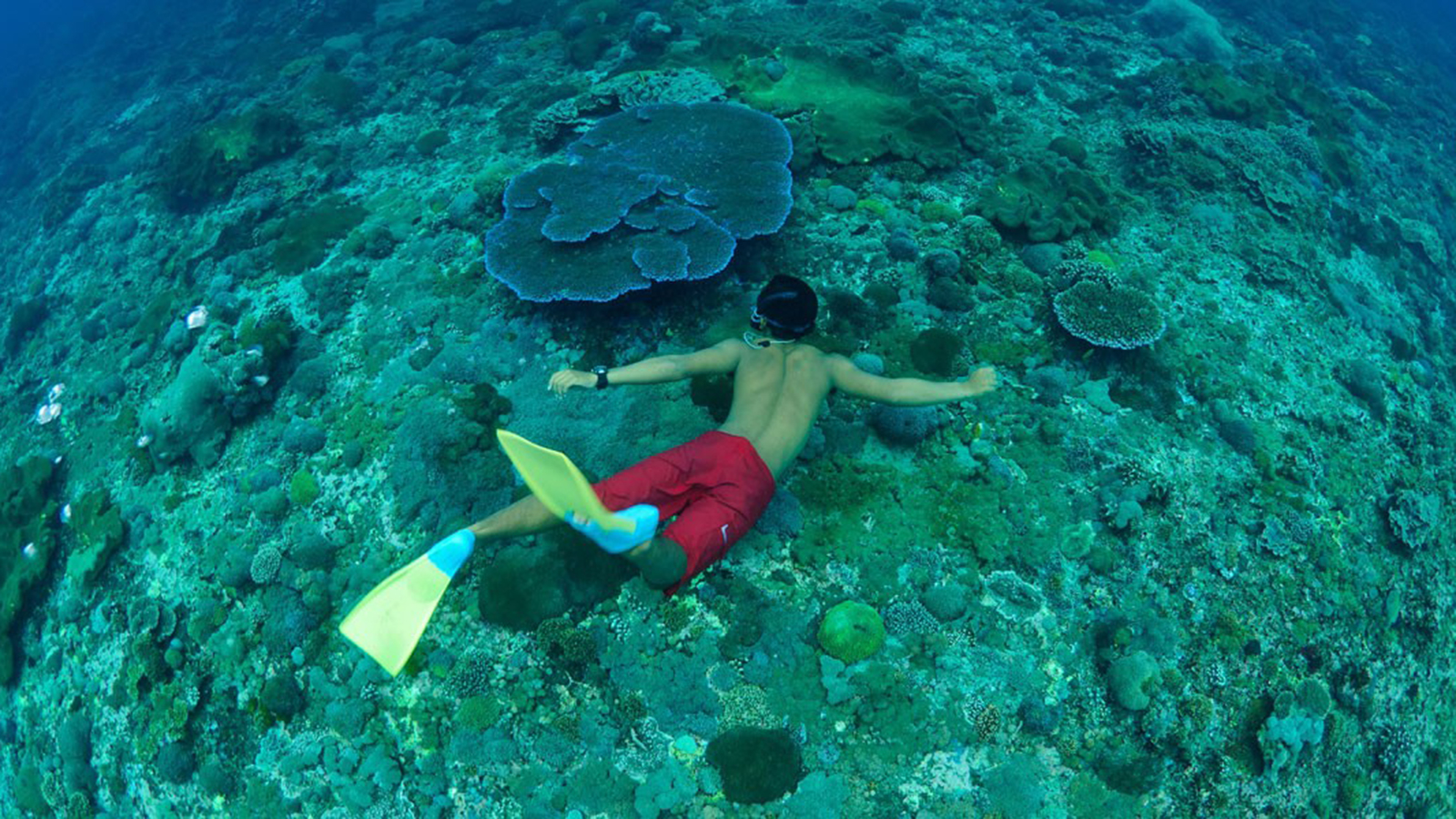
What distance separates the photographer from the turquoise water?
192 inches

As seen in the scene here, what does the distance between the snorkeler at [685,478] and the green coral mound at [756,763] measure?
113 centimetres

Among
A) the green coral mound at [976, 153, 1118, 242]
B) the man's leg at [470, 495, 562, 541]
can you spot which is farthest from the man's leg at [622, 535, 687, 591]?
the green coral mound at [976, 153, 1118, 242]

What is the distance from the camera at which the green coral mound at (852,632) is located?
16.1ft

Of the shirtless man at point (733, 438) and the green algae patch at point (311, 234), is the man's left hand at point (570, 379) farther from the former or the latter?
the green algae patch at point (311, 234)

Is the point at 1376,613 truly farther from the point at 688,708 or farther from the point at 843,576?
the point at 688,708

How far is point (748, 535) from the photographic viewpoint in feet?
18.0

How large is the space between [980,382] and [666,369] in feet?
7.46

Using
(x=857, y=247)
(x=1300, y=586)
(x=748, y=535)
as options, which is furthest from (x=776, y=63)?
(x=1300, y=586)

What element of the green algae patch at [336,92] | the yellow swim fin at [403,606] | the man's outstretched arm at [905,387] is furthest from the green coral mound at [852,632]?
the green algae patch at [336,92]

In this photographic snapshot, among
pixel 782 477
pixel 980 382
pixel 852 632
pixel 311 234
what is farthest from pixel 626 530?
pixel 311 234

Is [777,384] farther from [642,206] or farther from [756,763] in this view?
[642,206]

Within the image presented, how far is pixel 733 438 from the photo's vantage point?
472 cm

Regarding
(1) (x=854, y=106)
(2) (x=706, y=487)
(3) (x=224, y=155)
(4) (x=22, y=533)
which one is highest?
(2) (x=706, y=487)

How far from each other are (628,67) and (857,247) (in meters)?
7.23
